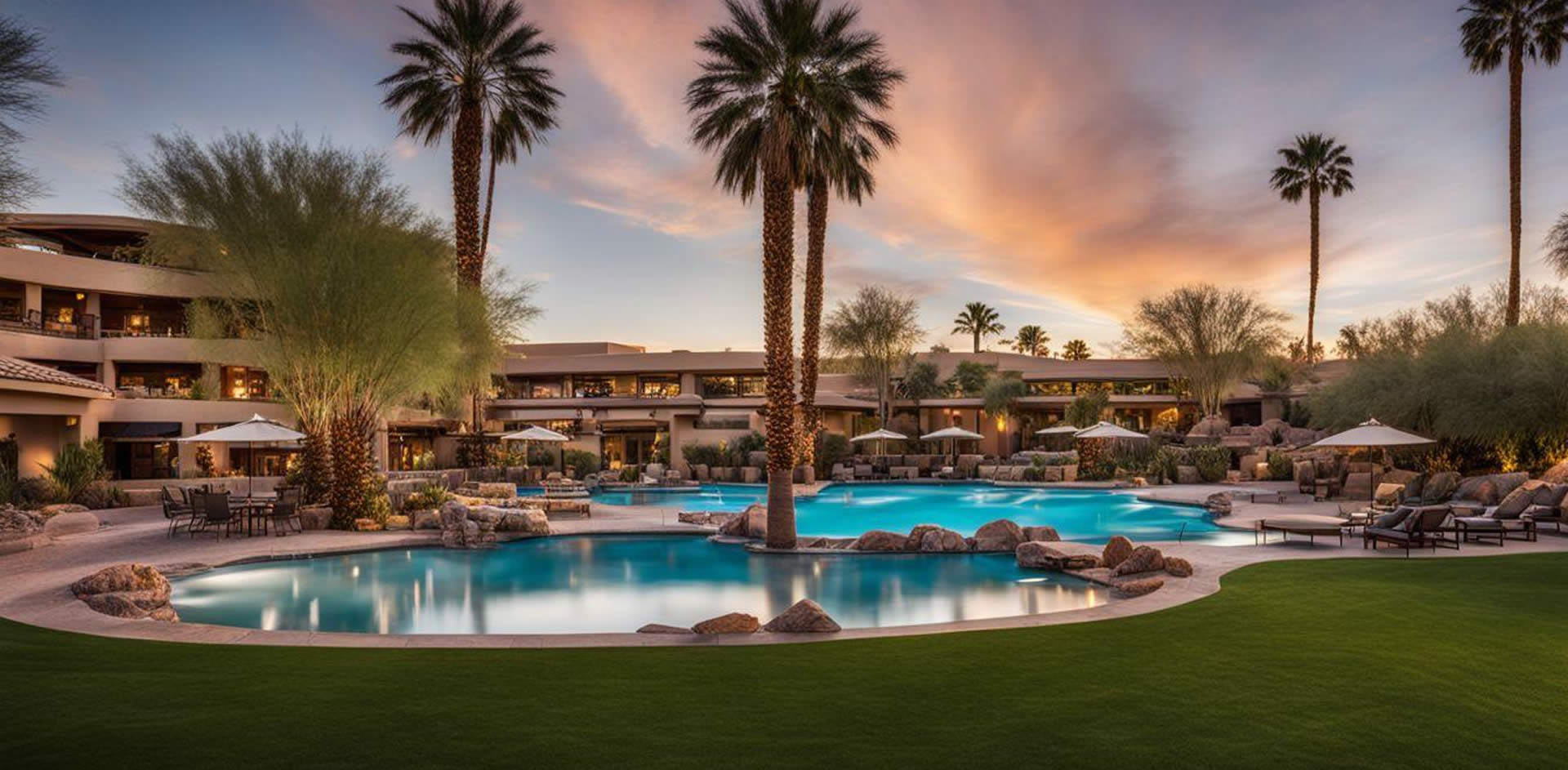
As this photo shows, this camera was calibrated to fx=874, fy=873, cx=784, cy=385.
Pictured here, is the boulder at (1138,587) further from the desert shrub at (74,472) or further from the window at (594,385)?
the window at (594,385)

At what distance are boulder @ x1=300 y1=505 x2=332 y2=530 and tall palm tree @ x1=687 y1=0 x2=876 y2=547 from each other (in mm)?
9505

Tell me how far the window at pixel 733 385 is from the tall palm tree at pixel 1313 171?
96.9ft

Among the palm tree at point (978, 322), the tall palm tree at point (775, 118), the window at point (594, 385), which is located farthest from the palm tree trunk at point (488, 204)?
the palm tree at point (978, 322)

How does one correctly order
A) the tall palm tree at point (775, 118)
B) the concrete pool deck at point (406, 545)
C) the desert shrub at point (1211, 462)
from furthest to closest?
the desert shrub at point (1211, 462)
the tall palm tree at point (775, 118)
the concrete pool deck at point (406, 545)

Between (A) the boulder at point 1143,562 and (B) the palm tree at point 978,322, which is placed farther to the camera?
(B) the palm tree at point 978,322

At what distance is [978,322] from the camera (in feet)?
254

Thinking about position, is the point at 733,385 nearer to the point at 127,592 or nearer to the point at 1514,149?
the point at 1514,149

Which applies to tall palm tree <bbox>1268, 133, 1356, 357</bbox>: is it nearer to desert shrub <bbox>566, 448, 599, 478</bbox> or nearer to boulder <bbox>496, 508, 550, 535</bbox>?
desert shrub <bbox>566, 448, 599, 478</bbox>

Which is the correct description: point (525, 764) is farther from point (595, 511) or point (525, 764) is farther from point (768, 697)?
point (595, 511)

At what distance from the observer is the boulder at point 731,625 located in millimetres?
8234

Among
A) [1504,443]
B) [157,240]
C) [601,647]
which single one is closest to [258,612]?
[601,647]

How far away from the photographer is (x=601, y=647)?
741 centimetres

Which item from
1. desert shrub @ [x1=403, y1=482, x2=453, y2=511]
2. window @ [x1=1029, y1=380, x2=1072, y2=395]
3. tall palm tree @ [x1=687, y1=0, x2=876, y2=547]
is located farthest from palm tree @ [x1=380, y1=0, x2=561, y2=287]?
window @ [x1=1029, y1=380, x2=1072, y2=395]

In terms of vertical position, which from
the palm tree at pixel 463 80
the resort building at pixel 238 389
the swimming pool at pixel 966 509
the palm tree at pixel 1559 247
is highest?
the palm tree at pixel 463 80
